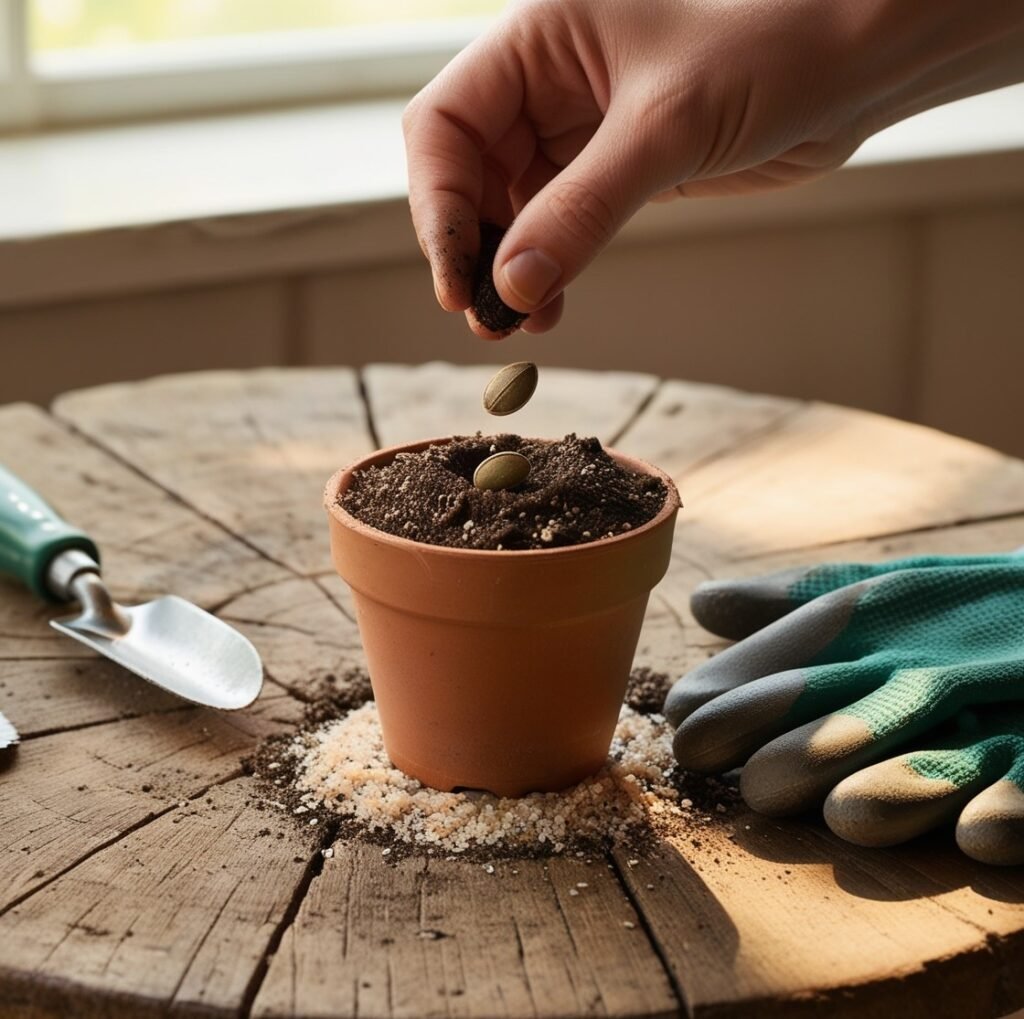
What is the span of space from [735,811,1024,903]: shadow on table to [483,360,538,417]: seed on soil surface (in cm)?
33

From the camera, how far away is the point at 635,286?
7.79 feet

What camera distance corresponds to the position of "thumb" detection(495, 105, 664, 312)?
91 cm

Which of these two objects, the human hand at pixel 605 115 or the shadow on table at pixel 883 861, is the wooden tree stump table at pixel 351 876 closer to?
the shadow on table at pixel 883 861

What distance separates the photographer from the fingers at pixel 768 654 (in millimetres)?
1022

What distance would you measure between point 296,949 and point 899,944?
0.34 m

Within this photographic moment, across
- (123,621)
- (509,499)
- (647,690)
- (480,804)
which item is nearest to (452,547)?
(509,499)

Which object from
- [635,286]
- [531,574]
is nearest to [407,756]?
[531,574]

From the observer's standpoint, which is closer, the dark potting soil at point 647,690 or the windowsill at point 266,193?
the dark potting soil at point 647,690

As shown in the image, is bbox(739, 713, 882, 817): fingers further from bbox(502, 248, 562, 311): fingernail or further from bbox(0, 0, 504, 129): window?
bbox(0, 0, 504, 129): window

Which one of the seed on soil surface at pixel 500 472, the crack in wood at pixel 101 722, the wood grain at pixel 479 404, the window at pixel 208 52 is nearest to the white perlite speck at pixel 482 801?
the crack in wood at pixel 101 722

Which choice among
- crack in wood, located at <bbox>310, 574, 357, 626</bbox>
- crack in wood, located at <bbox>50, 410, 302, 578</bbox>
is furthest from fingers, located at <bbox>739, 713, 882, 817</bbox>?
crack in wood, located at <bbox>50, 410, 302, 578</bbox>

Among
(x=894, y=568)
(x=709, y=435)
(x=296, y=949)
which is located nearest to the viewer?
(x=296, y=949)

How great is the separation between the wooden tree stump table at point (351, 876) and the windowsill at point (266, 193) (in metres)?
0.65

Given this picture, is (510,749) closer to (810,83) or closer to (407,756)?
(407,756)
